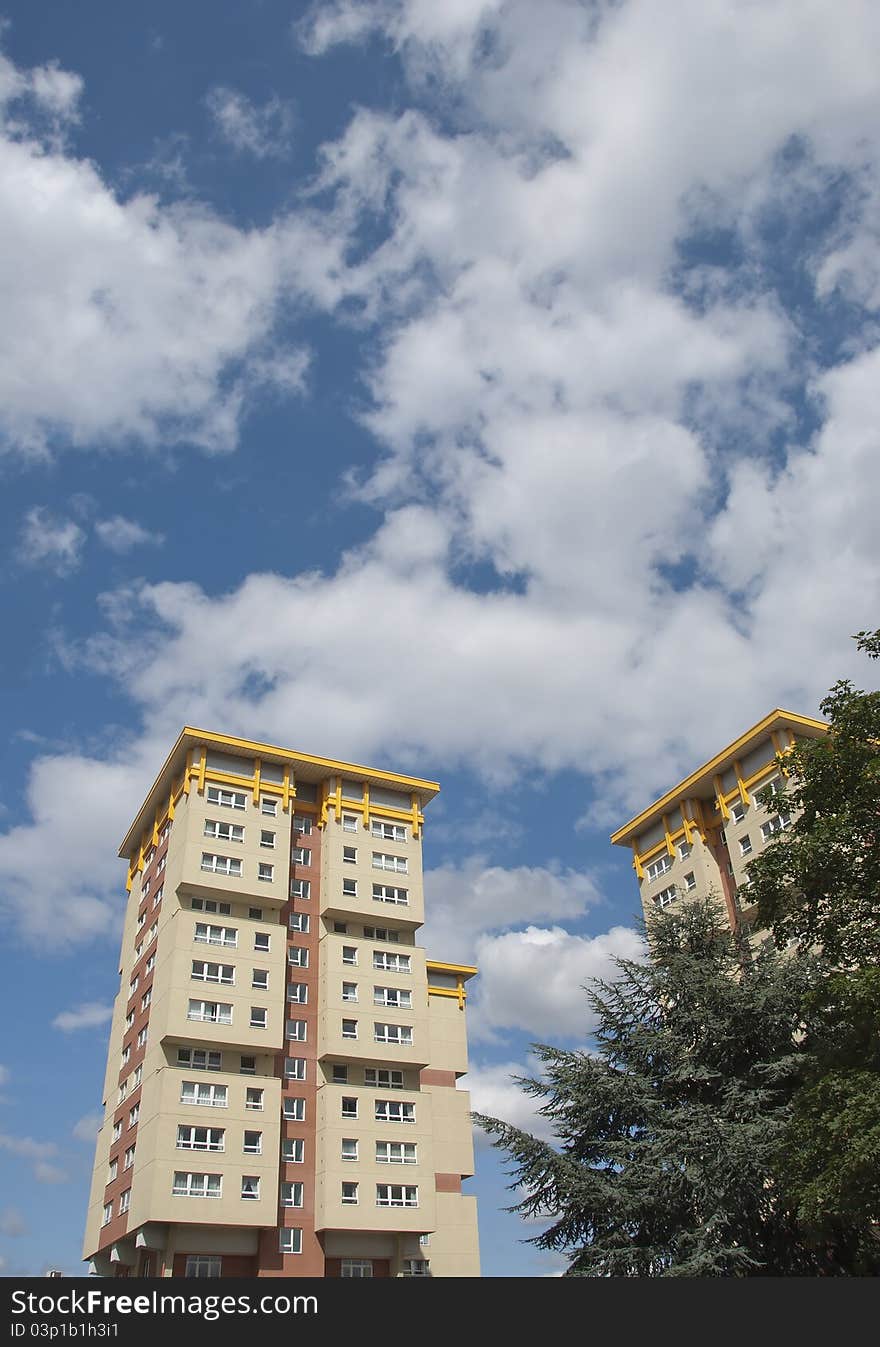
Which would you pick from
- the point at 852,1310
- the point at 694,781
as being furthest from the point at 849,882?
the point at 694,781

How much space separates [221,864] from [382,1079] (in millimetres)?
15169

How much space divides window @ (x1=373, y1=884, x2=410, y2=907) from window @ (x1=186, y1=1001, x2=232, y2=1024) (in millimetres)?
11718

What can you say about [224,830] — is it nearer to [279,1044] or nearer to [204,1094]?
[279,1044]

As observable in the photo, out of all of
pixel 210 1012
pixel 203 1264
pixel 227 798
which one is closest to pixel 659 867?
pixel 227 798

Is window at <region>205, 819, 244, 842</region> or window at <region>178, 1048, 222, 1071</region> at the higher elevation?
window at <region>205, 819, 244, 842</region>

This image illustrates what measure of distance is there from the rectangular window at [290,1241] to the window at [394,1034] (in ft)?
34.2

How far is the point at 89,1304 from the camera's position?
12078 millimetres

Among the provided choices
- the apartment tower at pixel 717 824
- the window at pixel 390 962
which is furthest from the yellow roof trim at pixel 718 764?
the window at pixel 390 962

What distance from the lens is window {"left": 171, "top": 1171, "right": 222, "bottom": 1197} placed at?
51531mm

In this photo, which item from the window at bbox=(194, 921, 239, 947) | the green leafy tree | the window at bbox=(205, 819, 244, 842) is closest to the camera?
the green leafy tree

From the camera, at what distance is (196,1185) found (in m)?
52.0

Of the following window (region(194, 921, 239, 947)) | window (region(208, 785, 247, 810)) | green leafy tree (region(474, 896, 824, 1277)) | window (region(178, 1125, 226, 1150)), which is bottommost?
green leafy tree (region(474, 896, 824, 1277))

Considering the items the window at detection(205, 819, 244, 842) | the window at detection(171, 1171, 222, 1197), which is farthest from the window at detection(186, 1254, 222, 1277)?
the window at detection(205, 819, 244, 842)

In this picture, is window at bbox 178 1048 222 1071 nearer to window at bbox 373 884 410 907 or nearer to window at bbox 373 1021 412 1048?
window at bbox 373 1021 412 1048
